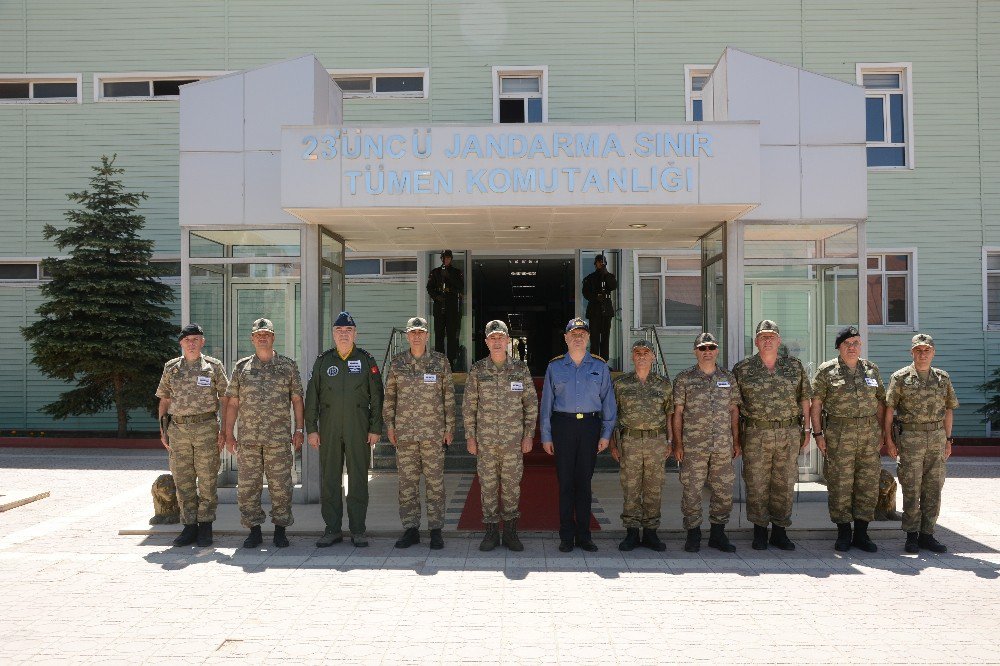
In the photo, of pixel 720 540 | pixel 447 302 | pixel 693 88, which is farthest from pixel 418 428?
pixel 693 88

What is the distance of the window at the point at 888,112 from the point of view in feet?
45.9

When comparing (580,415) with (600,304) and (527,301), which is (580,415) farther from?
(527,301)

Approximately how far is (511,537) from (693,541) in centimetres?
156

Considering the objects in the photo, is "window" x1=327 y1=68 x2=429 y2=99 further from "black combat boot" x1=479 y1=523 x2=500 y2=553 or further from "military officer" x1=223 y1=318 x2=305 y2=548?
"black combat boot" x1=479 y1=523 x2=500 y2=553

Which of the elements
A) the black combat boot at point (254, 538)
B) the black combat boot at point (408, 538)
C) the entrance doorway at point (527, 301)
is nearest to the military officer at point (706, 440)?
the black combat boot at point (408, 538)

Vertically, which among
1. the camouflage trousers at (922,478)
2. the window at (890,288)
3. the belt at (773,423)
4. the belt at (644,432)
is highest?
the window at (890,288)

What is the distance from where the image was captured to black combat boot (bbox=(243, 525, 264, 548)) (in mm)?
6273

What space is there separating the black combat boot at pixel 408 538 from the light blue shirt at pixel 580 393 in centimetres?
143

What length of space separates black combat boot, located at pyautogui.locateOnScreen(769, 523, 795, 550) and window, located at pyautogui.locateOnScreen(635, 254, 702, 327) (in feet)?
26.1

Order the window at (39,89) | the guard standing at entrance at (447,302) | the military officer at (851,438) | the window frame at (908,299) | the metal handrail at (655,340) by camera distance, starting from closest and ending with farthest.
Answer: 1. the military officer at (851,438)
2. the metal handrail at (655,340)
3. the guard standing at entrance at (447,302)
4. the window frame at (908,299)
5. the window at (39,89)

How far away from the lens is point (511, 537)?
6215mm

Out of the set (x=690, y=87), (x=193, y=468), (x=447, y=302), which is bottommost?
(x=193, y=468)

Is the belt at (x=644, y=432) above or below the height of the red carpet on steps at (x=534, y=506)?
above

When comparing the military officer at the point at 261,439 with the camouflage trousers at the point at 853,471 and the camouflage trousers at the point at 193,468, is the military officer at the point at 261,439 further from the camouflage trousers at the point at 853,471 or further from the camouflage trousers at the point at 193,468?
the camouflage trousers at the point at 853,471
